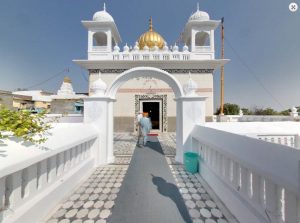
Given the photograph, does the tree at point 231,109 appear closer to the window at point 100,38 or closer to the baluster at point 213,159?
the window at point 100,38

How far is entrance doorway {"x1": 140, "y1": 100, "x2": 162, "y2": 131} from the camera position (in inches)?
537

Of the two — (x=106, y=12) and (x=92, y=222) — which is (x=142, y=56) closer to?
(x=106, y=12)

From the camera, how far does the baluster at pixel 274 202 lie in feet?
6.86

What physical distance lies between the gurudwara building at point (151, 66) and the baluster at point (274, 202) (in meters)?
11.2

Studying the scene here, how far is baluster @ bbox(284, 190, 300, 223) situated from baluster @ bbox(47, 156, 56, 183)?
3.66 metres

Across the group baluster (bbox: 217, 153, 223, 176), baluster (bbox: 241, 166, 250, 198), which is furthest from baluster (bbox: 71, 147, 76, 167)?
baluster (bbox: 241, 166, 250, 198)

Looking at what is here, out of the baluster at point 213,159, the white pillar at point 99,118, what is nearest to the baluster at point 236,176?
the baluster at point 213,159

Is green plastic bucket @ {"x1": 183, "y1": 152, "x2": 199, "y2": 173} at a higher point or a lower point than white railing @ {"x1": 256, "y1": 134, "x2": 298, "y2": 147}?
lower

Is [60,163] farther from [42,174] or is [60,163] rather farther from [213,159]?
[213,159]

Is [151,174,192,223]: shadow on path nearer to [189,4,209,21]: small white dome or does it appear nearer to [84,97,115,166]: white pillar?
[84,97,115,166]: white pillar

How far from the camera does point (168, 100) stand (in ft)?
44.1

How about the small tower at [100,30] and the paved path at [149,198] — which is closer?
the paved path at [149,198]

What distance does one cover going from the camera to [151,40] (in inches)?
628

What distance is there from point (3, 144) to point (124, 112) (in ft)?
36.8
